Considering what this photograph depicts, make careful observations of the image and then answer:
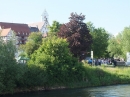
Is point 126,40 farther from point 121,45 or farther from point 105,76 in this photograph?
point 105,76

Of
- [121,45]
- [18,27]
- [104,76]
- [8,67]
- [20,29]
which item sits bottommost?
[104,76]

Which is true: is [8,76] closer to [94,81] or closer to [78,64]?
[78,64]

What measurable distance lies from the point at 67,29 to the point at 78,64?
13.8m

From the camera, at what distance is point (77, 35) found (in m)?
58.1

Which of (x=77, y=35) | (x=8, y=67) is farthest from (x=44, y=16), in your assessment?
(x=8, y=67)

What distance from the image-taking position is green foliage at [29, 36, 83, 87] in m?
44.8

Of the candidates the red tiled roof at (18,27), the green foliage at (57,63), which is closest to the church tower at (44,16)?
the red tiled roof at (18,27)

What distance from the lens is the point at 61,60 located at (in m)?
46.4

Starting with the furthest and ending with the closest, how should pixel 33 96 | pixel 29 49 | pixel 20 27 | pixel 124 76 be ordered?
1. pixel 20 27
2. pixel 29 49
3. pixel 124 76
4. pixel 33 96

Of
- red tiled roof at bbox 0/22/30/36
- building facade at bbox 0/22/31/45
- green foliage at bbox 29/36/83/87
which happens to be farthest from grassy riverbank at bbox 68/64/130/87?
red tiled roof at bbox 0/22/30/36

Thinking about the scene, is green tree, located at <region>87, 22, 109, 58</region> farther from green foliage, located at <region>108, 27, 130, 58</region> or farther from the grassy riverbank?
the grassy riverbank

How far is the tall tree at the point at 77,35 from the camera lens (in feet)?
191

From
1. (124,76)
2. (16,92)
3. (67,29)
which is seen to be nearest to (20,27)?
(67,29)

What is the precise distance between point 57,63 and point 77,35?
13.9 m
